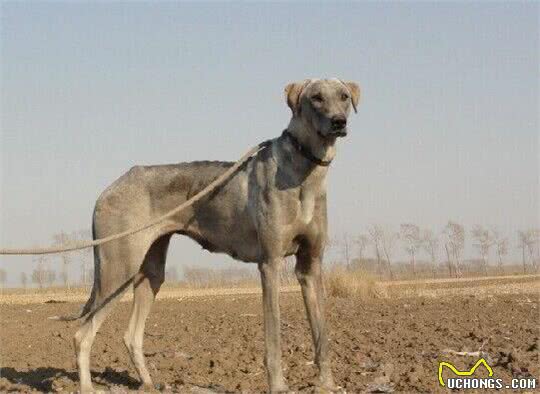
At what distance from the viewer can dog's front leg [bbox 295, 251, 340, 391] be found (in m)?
7.38

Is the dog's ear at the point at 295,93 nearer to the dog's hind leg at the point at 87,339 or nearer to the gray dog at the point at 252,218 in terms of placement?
the gray dog at the point at 252,218

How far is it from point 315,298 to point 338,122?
1.82 metres

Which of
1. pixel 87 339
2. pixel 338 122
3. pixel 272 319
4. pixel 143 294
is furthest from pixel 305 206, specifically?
pixel 87 339

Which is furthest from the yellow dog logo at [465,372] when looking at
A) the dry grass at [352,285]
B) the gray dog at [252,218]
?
the dry grass at [352,285]

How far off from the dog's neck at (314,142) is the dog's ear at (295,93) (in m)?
0.12

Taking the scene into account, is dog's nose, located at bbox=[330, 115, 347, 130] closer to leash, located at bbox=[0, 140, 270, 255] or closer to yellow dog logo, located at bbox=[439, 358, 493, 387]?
A: leash, located at bbox=[0, 140, 270, 255]

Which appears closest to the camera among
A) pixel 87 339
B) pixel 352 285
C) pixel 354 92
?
pixel 354 92

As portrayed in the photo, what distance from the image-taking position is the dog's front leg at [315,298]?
738 centimetres

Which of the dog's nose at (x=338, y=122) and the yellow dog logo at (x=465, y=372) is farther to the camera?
the yellow dog logo at (x=465, y=372)

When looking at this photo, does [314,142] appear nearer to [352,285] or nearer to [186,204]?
[186,204]

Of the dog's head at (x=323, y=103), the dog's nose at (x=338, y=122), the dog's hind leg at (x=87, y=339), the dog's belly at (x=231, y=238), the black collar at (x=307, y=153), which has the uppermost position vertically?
the dog's head at (x=323, y=103)

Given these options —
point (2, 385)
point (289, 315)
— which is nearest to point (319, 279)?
point (2, 385)

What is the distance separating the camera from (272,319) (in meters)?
7.08

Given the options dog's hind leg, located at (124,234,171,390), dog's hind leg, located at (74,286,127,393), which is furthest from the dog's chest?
dog's hind leg, located at (74,286,127,393)
